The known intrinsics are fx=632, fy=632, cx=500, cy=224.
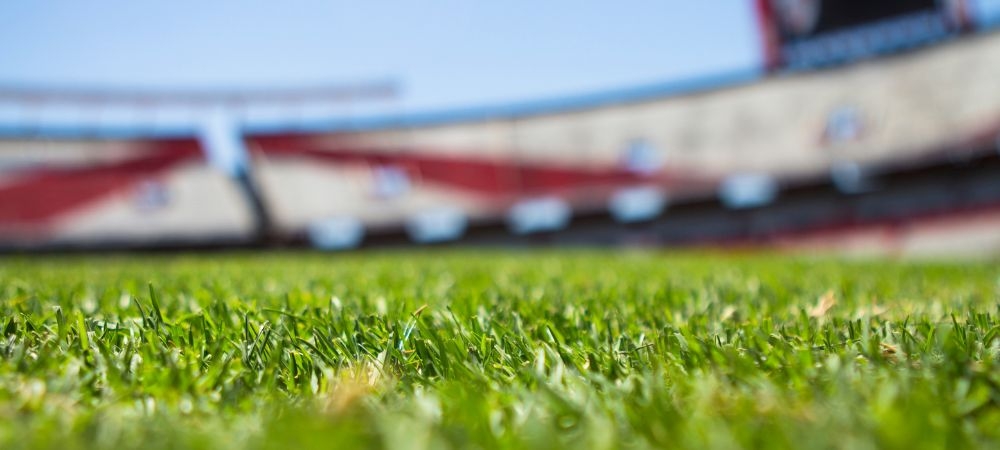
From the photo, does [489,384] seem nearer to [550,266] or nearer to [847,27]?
[550,266]

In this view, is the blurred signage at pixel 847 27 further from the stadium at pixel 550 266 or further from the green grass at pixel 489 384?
the green grass at pixel 489 384

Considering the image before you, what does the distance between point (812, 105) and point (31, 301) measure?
1992cm

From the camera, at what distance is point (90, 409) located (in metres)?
0.66

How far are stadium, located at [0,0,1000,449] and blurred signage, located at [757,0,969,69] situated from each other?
8 cm

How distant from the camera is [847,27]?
18.7 m

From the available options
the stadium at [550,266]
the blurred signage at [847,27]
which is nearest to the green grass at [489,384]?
the stadium at [550,266]

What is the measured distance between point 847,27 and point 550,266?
1827cm

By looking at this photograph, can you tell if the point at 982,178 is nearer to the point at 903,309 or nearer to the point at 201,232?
the point at 903,309

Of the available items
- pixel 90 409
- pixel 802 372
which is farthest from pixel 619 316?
pixel 90 409

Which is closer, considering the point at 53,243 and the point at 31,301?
the point at 31,301


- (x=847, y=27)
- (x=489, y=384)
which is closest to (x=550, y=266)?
(x=489, y=384)

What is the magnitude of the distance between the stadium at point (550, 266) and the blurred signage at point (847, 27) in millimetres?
75

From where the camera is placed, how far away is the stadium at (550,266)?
61cm

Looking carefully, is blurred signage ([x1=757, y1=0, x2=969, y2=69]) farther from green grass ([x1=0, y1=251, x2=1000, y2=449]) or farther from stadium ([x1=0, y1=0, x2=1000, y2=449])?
green grass ([x1=0, y1=251, x2=1000, y2=449])
